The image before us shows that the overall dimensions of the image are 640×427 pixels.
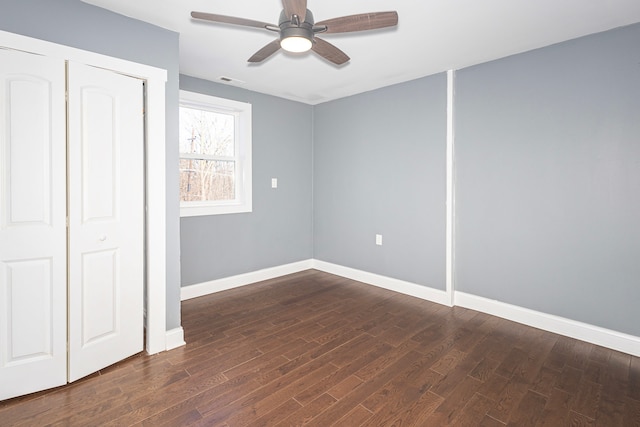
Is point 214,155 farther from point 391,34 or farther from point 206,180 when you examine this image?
point 391,34

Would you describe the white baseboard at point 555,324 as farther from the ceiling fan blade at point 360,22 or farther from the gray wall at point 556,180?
the ceiling fan blade at point 360,22

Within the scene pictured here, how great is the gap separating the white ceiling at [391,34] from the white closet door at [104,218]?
0.65 m

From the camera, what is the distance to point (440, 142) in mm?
3596

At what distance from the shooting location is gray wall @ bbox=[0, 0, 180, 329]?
197 centimetres

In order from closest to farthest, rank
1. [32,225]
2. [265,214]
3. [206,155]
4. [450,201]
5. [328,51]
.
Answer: [32,225] < [328,51] < [450,201] < [206,155] < [265,214]

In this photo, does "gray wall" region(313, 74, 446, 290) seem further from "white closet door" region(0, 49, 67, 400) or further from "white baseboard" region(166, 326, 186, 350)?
"white closet door" region(0, 49, 67, 400)

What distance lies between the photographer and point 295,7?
1.65 metres

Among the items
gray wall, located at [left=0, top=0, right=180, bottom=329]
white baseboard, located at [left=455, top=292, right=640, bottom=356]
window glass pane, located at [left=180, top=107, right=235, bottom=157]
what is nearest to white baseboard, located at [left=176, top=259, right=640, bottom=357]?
white baseboard, located at [left=455, top=292, right=640, bottom=356]

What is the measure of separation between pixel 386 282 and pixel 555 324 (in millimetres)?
1764

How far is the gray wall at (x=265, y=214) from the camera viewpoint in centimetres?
383

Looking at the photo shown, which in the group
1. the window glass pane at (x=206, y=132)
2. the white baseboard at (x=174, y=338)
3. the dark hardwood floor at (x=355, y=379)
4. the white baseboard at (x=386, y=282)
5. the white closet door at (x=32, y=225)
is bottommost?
the dark hardwood floor at (x=355, y=379)

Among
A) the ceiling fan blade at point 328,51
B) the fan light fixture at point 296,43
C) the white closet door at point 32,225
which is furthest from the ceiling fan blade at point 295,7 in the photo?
the white closet door at point 32,225

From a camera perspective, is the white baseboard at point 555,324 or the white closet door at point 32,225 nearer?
the white closet door at point 32,225

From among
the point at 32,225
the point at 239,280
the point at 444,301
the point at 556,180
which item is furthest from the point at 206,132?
the point at 556,180
